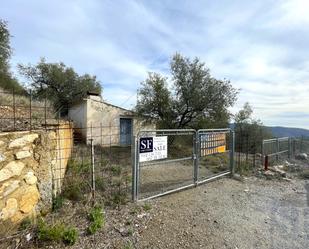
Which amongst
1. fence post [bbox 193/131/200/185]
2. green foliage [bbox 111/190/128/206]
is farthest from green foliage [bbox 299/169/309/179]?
green foliage [bbox 111/190/128/206]

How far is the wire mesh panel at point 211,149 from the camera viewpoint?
28.1 feet

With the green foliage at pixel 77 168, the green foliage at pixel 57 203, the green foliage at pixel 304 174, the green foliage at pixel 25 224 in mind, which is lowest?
the green foliage at pixel 304 174

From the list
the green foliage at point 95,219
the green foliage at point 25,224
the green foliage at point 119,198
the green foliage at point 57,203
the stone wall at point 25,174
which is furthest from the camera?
the green foliage at point 119,198

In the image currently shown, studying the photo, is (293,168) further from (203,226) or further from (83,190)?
(83,190)

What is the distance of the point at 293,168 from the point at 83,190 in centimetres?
996

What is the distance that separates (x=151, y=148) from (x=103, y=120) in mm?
13463

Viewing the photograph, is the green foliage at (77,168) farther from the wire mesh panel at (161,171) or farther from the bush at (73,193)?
the wire mesh panel at (161,171)

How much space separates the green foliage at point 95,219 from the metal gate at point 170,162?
3.84ft

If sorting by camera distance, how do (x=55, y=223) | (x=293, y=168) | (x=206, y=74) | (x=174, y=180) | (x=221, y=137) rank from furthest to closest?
(x=206, y=74) < (x=293, y=168) < (x=221, y=137) < (x=174, y=180) < (x=55, y=223)

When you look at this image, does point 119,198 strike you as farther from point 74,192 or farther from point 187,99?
point 187,99

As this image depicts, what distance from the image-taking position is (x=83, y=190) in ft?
20.2

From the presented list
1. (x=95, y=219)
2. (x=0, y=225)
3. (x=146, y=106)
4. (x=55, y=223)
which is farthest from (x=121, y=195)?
(x=146, y=106)

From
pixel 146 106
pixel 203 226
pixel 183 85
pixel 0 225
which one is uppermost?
pixel 183 85

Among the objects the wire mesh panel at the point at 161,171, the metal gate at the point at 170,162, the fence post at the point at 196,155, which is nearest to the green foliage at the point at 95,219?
the metal gate at the point at 170,162
